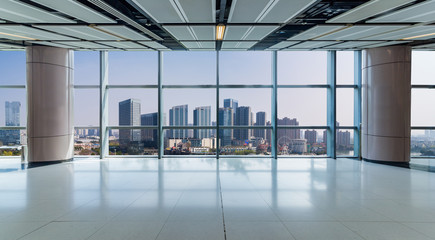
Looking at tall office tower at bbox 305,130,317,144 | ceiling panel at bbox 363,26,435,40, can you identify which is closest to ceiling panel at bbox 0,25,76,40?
tall office tower at bbox 305,130,317,144

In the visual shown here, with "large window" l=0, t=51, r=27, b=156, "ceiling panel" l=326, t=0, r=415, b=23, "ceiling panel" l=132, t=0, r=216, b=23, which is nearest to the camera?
"ceiling panel" l=326, t=0, r=415, b=23

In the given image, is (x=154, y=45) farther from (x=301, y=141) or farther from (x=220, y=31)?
(x=301, y=141)

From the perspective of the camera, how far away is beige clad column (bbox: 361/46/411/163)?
8477 mm

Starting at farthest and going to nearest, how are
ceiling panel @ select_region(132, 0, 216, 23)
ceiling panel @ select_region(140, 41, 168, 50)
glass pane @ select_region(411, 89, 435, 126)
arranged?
glass pane @ select_region(411, 89, 435, 126), ceiling panel @ select_region(140, 41, 168, 50), ceiling panel @ select_region(132, 0, 216, 23)

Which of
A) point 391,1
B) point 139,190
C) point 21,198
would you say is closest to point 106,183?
point 139,190

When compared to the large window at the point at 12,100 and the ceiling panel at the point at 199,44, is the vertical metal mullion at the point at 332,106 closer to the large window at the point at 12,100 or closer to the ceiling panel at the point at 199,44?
the ceiling panel at the point at 199,44

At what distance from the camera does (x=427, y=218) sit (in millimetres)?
3855

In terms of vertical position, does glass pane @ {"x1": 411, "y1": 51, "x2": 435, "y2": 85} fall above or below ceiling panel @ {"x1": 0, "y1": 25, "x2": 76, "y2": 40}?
below

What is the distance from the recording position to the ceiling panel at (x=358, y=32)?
20.4 feet

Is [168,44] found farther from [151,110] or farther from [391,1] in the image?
[391,1]

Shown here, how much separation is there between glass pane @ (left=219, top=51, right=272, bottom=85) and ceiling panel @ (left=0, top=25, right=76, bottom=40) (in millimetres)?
6097

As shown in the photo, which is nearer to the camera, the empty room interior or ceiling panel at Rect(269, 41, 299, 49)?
the empty room interior

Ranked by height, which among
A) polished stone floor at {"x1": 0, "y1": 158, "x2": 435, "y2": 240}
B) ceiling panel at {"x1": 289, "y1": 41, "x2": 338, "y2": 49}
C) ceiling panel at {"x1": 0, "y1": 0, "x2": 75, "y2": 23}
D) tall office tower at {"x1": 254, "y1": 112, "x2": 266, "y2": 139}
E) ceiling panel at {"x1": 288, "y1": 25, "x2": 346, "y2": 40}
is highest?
ceiling panel at {"x1": 289, "y1": 41, "x2": 338, "y2": 49}

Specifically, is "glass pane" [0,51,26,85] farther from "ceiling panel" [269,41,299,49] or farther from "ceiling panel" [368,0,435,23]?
"ceiling panel" [368,0,435,23]
